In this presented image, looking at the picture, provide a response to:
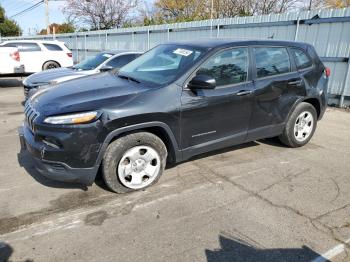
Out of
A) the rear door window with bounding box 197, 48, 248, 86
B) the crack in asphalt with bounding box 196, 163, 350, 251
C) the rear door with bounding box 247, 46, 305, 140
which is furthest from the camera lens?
the rear door with bounding box 247, 46, 305, 140

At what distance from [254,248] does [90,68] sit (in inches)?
266

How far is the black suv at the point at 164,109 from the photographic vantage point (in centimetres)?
343

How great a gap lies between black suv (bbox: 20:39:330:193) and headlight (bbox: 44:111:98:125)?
10 mm

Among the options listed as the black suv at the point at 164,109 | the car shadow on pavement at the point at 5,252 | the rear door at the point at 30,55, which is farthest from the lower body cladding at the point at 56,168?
the rear door at the point at 30,55

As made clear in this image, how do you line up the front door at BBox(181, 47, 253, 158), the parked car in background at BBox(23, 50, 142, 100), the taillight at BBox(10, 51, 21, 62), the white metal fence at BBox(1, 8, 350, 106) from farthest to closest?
the taillight at BBox(10, 51, 21, 62) < the white metal fence at BBox(1, 8, 350, 106) < the parked car in background at BBox(23, 50, 142, 100) < the front door at BBox(181, 47, 253, 158)

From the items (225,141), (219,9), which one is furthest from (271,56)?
(219,9)

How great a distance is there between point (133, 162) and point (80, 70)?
17.5 feet

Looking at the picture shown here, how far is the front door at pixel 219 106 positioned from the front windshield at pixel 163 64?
23 cm

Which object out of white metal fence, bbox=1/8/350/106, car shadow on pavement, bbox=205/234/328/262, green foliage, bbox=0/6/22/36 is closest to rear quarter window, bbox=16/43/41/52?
white metal fence, bbox=1/8/350/106

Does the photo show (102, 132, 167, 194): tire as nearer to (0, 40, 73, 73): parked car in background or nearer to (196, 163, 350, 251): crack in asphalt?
(196, 163, 350, 251): crack in asphalt

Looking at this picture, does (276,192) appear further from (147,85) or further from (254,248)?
(147,85)

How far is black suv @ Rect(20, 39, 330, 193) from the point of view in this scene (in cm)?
343

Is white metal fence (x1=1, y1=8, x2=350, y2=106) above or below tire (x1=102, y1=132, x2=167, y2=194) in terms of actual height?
above

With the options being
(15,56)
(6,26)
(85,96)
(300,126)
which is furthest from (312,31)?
(6,26)
